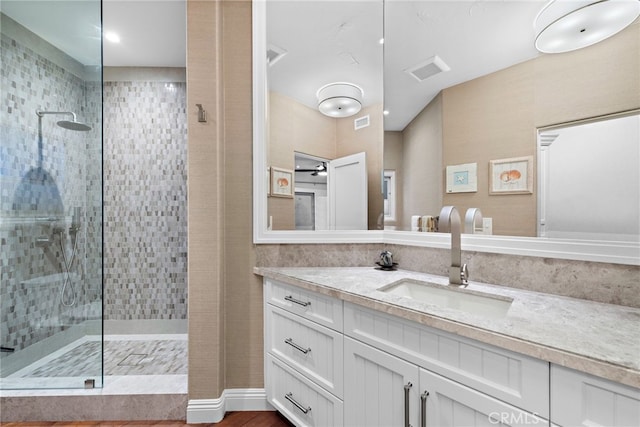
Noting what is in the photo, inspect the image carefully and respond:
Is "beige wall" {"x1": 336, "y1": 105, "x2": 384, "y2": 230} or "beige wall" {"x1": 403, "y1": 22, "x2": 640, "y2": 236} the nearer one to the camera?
"beige wall" {"x1": 403, "y1": 22, "x2": 640, "y2": 236}

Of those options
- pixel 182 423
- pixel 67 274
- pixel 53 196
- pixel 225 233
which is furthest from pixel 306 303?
pixel 53 196

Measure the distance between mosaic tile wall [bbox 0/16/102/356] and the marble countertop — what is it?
1707 mm

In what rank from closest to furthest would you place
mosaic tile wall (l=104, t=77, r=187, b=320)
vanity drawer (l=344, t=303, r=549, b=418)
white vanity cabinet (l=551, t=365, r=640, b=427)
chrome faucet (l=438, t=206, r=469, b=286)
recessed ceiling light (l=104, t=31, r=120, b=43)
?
white vanity cabinet (l=551, t=365, r=640, b=427) → vanity drawer (l=344, t=303, r=549, b=418) → chrome faucet (l=438, t=206, r=469, b=286) → recessed ceiling light (l=104, t=31, r=120, b=43) → mosaic tile wall (l=104, t=77, r=187, b=320)

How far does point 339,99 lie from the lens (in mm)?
1664

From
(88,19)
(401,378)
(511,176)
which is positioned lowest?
(401,378)

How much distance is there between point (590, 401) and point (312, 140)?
5.25 feet

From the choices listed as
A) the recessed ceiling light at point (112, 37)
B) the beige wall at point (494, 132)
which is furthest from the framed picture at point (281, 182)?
the recessed ceiling light at point (112, 37)

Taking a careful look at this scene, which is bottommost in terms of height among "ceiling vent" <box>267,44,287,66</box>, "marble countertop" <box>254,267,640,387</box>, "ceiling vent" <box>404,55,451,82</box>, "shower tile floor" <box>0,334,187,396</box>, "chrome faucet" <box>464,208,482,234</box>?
"shower tile floor" <box>0,334,187,396</box>

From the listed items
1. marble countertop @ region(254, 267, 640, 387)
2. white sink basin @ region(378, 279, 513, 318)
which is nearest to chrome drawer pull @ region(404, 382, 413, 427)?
marble countertop @ region(254, 267, 640, 387)

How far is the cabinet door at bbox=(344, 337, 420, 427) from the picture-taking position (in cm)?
91

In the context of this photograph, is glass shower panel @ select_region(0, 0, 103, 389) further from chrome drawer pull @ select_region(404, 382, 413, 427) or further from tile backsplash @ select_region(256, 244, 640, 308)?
chrome drawer pull @ select_region(404, 382, 413, 427)

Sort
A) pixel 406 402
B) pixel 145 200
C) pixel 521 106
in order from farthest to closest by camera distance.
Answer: pixel 145 200 < pixel 521 106 < pixel 406 402

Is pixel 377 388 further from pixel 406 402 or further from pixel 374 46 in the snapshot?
pixel 374 46

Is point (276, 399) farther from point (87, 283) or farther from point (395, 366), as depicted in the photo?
point (87, 283)
